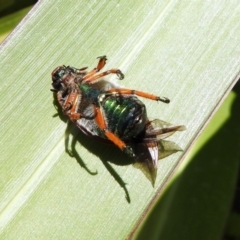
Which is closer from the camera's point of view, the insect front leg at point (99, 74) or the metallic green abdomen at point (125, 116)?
the metallic green abdomen at point (125, 116)

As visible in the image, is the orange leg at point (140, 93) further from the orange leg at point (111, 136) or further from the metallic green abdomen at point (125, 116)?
the orange leg at point (111, 136)

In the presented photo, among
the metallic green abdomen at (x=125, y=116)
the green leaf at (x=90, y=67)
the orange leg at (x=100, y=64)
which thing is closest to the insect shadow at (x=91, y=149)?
the green leaf at (x=90, y=67)

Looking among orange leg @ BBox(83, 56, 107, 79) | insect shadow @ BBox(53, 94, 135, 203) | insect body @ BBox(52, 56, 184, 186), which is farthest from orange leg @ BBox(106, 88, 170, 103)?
insect shadow @ BBox(53, 94, 135, 203)

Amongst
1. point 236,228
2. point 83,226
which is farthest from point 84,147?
point 236,228

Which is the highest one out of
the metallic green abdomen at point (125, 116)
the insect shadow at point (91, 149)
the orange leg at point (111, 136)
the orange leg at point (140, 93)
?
the orange leg at point (140, 93)

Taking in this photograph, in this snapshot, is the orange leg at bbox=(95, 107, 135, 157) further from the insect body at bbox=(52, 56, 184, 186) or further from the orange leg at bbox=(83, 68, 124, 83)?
the orange leg at bbox=(83, 68, 124, 83)

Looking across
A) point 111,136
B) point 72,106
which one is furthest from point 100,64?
point 111,136

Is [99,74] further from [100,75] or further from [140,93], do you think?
[140,93]
